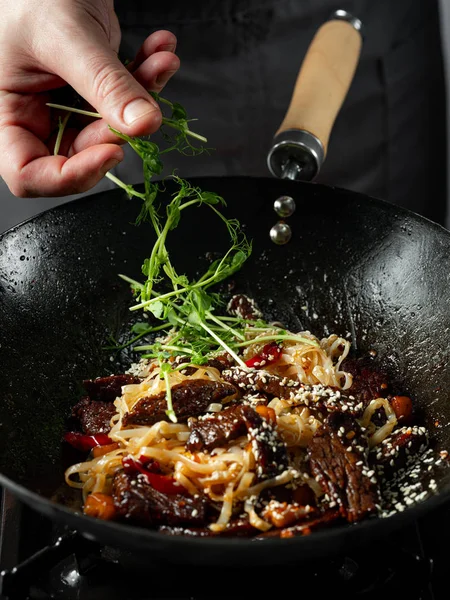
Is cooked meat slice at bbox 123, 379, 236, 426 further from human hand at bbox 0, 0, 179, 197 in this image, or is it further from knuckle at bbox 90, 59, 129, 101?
knuckle at bbox 90, 59, 129, 101

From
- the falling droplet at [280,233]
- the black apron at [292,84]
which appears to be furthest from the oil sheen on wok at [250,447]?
the black apron at [292,84]

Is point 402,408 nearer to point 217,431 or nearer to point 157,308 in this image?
point 217,431

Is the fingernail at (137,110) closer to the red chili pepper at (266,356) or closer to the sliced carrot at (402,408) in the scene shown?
the red chili pepper at (266,356)

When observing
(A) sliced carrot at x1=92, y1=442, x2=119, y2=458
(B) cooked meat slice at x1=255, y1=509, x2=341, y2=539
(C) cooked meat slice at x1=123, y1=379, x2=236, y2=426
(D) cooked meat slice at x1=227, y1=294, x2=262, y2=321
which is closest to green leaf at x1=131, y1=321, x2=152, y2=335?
(D) cooked meat slice at x1=227, y1=294, x2=262, y2=321

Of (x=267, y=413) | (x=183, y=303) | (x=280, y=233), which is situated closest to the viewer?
(x=267, y=413)

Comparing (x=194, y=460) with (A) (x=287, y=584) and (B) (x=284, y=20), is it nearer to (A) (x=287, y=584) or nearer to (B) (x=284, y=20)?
(A) (x=287, y=584)

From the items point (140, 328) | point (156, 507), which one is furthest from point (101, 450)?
point (140, 328)
